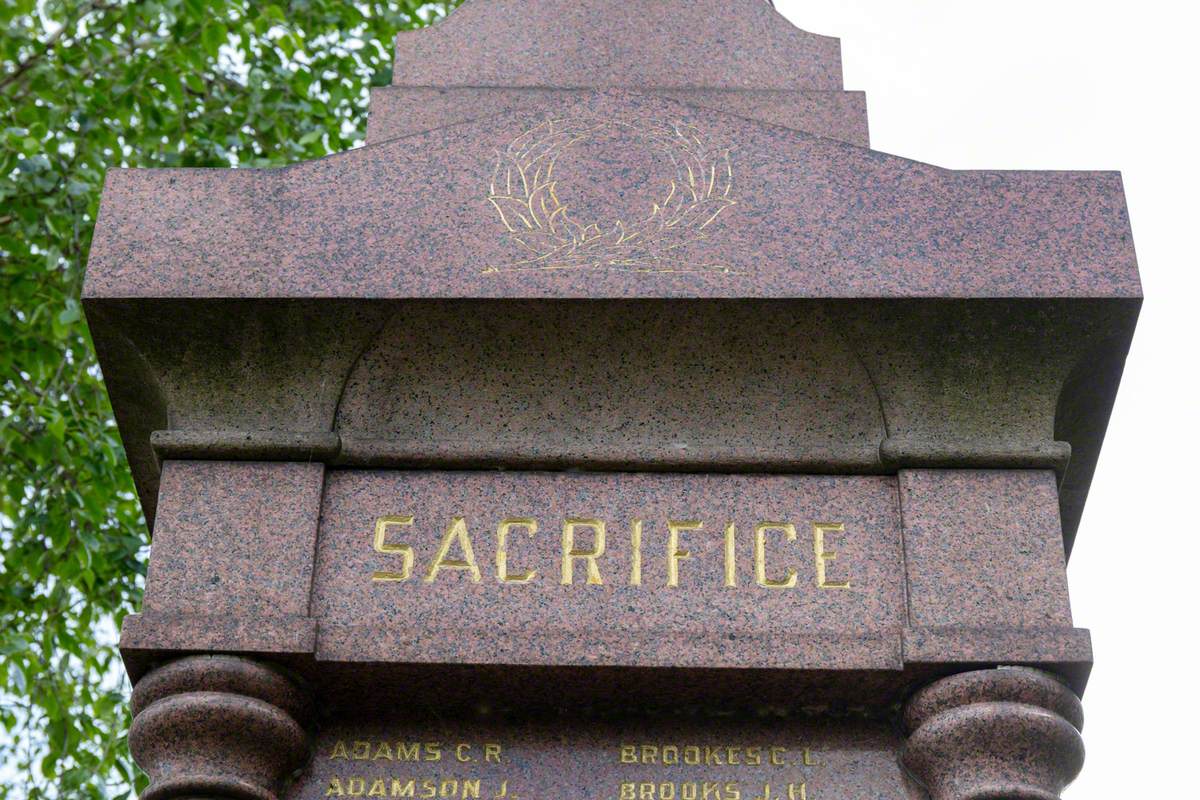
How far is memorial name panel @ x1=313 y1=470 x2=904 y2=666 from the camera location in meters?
5.45

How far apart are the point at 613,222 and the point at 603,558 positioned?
46.5 inches

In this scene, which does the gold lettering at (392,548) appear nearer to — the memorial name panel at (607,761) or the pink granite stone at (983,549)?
the memorial name panel at (607,761)

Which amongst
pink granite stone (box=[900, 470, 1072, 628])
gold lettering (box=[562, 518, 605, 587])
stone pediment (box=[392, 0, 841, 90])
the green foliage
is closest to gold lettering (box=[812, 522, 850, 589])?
pink granite stone (box=[900, 470, 1072, 628])

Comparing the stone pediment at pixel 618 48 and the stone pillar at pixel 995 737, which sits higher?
the stone pediment at pixel 618 48

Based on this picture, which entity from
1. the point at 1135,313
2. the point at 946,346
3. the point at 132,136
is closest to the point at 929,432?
the point at 946,346

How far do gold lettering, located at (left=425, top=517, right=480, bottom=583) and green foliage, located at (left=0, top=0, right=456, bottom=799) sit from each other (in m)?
5.51

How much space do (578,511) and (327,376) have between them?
3.12 ft

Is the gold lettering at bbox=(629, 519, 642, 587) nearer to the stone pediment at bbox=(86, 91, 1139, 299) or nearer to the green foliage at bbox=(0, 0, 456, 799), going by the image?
the stone pediment at bbox=(86, 91, 1139, 299)

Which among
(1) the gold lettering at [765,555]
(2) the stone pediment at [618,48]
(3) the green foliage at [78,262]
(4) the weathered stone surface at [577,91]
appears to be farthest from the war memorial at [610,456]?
(3) the green foliage at [78,262]

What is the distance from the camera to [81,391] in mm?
12211

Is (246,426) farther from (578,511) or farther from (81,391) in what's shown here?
(81,391)

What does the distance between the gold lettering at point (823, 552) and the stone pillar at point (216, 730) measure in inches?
63.8

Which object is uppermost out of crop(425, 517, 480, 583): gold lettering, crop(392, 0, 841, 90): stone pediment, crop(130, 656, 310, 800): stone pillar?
crop(392, 0, 841, 90): stone pediment

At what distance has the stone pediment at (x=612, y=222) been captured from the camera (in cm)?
586
